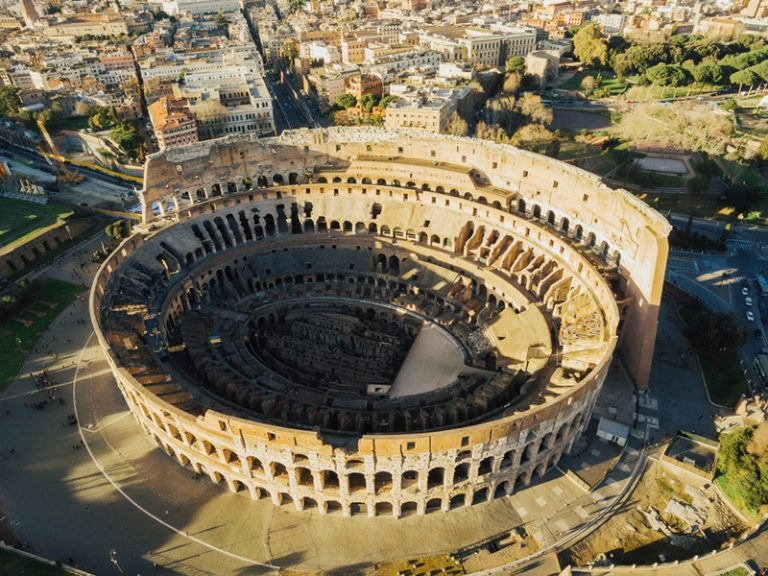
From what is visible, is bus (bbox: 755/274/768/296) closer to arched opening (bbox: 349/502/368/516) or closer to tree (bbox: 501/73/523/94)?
arched opening (bbox: 349/502/368/516)

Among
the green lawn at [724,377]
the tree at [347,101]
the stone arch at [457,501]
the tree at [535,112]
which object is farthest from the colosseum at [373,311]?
the tree at [347,101]

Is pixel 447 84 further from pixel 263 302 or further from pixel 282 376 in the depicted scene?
pixel 282 376

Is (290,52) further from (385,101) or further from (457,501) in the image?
(457,501)

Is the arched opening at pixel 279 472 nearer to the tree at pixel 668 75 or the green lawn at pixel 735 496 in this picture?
the green lawn at pixel 735 496

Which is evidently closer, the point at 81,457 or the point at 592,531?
the point at 592,531

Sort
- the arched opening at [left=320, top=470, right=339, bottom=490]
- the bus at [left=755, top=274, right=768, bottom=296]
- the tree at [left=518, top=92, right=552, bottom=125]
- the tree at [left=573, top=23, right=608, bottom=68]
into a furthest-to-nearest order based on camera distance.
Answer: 1. the tree at [left=573, top=23, right=608, bottom=68]
2. the tree at [left=518, top=92, right=552, bottom=125]
3. the bus at [left=755, top=274, right=768, bottom=296]
4. the arched opening at [left=320, top=470, right=339, bottom=490]

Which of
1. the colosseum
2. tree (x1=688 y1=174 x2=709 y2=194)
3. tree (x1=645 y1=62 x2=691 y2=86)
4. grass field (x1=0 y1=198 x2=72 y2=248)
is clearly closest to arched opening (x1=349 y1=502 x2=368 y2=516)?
the colosseum

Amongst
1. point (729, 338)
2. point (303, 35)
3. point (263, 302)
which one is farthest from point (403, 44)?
point (729, 338)
